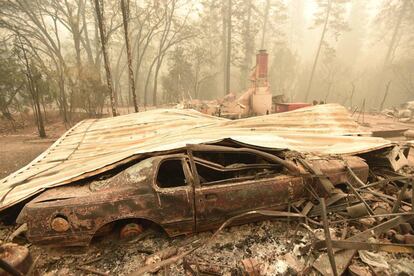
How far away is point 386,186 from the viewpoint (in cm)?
420

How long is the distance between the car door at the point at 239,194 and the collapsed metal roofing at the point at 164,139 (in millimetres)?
513

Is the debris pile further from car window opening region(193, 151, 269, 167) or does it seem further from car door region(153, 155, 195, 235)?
car door region(153, 155, 195, 235)

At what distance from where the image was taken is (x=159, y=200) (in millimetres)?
2838

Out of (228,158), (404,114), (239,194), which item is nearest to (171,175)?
(228,158)

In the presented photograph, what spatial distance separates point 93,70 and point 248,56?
56.9 feet

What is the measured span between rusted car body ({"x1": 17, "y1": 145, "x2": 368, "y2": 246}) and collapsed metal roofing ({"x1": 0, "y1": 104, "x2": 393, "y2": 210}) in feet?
1.12

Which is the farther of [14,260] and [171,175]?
[171,175]

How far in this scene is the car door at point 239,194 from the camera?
2.94m

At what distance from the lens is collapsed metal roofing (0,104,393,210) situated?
336 cm

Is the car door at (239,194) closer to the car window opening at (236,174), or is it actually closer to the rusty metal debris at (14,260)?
the car window opening at (236,174)

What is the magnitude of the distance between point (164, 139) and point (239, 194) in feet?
6.72

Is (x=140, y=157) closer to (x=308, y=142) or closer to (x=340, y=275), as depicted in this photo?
(x=340, y=275)

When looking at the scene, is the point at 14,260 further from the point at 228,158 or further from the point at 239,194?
the point at 228,158

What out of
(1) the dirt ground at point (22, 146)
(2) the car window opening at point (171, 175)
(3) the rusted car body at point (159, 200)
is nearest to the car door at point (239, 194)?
(3) the rusted car body at point (159, 200)
